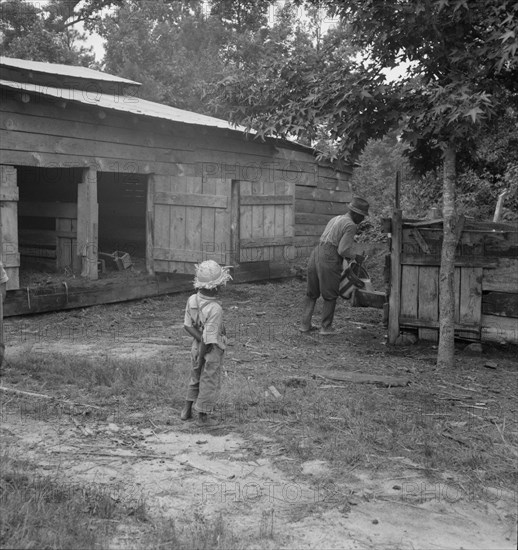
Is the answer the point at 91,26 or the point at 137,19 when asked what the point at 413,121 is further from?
the point at 91,26

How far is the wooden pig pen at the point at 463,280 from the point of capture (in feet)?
27.9

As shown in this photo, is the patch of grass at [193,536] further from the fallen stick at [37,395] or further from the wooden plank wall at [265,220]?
the wooden plank wall at [265,220]

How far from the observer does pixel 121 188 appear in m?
16.1

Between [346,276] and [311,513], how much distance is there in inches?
222

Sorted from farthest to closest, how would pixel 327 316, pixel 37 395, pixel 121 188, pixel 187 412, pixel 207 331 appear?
pixel 121 188, pixel 327 316, pixel 37 395, pixel 187 412, pixel 207 331

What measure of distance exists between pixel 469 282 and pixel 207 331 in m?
4.24

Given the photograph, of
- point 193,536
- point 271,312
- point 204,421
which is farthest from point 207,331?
point 271,312

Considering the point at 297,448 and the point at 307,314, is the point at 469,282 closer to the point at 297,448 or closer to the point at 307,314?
the point at 307,314

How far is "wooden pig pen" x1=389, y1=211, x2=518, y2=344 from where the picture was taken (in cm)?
850

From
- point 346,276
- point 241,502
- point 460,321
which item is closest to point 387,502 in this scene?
point 241,502

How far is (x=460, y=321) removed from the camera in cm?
875

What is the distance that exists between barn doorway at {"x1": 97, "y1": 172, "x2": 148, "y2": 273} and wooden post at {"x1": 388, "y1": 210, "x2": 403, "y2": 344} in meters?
7.46

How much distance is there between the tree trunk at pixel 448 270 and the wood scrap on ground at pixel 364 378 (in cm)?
88

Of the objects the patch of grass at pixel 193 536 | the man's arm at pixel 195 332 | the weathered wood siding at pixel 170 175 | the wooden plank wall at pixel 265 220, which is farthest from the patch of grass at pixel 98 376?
the wooden plank wall at pixel 265 220
